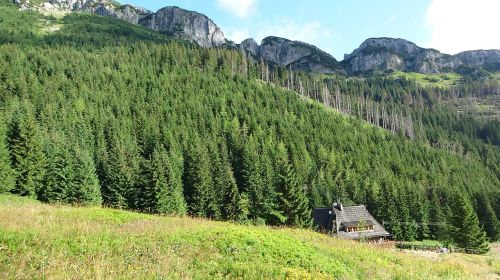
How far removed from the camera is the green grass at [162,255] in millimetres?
11180

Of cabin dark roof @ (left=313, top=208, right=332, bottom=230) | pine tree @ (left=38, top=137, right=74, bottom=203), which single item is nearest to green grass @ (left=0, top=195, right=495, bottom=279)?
pine tree @ (left=38, top=137, right=74, bottom=203)

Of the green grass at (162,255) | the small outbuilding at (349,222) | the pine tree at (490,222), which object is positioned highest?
the green grass at (162,255)

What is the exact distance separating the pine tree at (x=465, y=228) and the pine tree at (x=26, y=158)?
76231 mm

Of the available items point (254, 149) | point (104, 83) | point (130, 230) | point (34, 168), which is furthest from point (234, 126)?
point (130, 230)

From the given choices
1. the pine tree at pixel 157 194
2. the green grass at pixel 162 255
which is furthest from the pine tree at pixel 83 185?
the green grass at pixel 162 255

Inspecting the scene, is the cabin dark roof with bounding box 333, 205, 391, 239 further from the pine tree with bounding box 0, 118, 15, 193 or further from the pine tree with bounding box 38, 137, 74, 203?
the pine tree with bounding box 0, 118, 15, 193

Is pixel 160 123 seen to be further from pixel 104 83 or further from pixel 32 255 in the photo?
pixel 32 255

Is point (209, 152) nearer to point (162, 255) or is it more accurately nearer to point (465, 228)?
point (465, 228)

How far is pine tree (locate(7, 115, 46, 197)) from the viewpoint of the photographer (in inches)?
2221

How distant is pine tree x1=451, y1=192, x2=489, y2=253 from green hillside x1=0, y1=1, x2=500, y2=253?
0.79 ft

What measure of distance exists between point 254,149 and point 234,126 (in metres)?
20.6

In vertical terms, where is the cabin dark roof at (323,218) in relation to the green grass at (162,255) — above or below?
below

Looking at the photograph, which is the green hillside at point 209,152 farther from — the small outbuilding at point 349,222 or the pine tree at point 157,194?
the small outbuilding at point 349,222

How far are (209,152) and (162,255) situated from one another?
106 m
